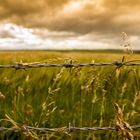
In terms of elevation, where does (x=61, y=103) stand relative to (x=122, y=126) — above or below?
below

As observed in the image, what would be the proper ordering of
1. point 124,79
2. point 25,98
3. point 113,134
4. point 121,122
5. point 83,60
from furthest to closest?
point 83,60, point 124,79, point 25,98, point 113,134, point 121,122

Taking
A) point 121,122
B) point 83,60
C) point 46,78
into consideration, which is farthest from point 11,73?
point 121,122

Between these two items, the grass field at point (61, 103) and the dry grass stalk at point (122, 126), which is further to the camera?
the grass field at point (61, 103)

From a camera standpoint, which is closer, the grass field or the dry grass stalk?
the dry grass stalk

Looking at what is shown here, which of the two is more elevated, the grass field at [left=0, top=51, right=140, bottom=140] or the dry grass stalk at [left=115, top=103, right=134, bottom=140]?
the dry grass stalk at [left=115, top=103, right=134, bottom=140]

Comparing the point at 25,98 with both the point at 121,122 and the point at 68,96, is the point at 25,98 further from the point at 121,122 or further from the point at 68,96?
the point at 121,122

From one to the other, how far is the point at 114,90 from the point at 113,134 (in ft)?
3.03

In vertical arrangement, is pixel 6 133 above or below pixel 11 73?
below

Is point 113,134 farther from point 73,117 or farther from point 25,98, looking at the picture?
point 25,98

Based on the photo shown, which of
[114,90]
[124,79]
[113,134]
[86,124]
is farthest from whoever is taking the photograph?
[124,79]

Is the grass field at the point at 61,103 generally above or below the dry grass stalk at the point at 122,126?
below

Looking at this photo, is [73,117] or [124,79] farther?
[124,79]

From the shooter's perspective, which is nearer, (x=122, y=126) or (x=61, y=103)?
(x=122, y=126)

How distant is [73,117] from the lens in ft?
11.5
